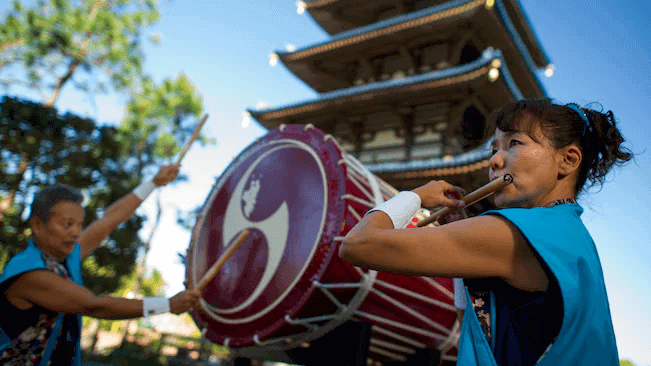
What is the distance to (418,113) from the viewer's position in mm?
9102

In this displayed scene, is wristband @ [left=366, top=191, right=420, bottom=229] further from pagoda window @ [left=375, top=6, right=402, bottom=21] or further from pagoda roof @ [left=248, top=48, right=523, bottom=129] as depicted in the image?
pagoda window @ [left=375, top=6, right=402, bottom=21]

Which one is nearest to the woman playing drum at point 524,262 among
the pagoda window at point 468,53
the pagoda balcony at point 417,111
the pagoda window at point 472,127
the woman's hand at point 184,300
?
the woman's hand at point 184,300

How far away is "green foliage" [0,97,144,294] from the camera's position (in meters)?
6.95

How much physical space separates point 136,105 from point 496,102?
43.3 ft

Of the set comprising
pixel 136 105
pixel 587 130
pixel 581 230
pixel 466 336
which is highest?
pixel 136 105

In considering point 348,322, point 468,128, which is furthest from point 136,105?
point 348,322

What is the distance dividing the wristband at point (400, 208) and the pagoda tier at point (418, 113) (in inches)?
259

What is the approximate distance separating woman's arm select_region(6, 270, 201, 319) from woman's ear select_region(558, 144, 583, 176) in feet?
5.16

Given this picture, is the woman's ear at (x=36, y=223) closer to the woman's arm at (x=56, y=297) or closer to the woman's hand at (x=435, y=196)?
the woman's arm at (x=56, y=297)

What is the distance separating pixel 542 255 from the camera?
29.1 inches

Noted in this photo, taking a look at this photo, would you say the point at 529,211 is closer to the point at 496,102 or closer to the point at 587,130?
the point at 587,130

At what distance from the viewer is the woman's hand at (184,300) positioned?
1869 millimetres

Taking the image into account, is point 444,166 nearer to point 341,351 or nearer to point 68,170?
point 341,351

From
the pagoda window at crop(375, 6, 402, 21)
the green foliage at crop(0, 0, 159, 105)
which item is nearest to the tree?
the green foliage at crop(0, 0, 159, 105)
